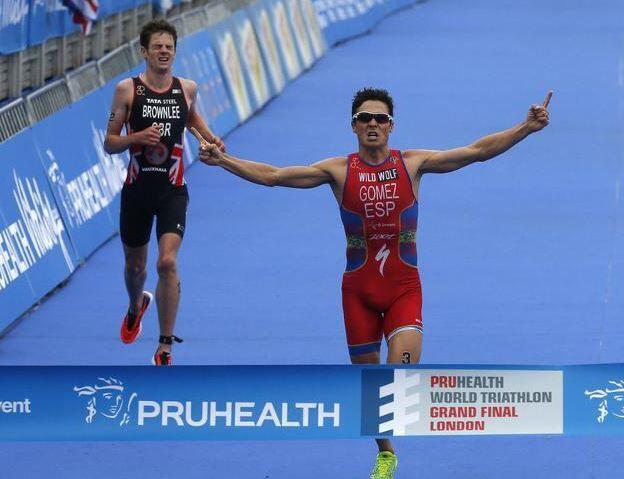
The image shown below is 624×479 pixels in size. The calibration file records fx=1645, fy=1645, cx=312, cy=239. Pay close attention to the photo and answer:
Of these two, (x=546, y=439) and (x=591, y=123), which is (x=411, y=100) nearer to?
(x=591, y=123)

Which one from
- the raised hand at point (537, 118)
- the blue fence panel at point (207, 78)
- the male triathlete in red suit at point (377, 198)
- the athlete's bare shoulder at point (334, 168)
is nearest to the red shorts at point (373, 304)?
the male triathlete in red suit at point (377, 198)

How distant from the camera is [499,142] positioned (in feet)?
30.4

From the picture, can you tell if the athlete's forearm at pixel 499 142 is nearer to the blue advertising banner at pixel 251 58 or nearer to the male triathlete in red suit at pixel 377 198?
the male triathlete in red suit at pixel 377 198

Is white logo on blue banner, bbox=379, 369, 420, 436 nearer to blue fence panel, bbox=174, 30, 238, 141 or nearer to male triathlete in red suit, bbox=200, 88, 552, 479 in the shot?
male triathlete in red suit, bbox=200, 88, 552, 479

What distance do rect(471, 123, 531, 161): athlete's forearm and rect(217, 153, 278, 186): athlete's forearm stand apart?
3.78 feet

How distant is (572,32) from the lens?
44.0 m

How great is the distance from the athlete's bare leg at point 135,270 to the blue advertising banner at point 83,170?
279 cm

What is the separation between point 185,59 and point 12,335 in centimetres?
1030

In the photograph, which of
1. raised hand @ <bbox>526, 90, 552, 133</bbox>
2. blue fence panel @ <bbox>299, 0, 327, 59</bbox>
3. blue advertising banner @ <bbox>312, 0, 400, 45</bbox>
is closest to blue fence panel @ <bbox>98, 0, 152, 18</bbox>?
raised hand @ <bbox>526, 90, 552, 133</bbox>

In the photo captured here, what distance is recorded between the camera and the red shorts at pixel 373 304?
9281 millimetres

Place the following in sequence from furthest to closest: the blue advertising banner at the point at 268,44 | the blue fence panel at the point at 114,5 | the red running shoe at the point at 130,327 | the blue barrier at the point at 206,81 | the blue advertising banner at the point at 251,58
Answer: the blue advertising banner at the point at 268,44 < the blue advertising banner at the point at 251,58 < the blue barrier at the point at 206,81 < the blue fence panel at the point at 114,5 < the red running shoe at the point at 130,327

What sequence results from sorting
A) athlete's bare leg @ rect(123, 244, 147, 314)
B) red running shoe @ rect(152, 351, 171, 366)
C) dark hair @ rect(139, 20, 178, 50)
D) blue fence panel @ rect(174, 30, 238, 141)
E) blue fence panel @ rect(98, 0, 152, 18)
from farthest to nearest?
blue fence panel @ rect(174, 30, 238, 141) → blue fence panel @ rect(98, 0, 152, 18) → athlete's bare leg @ rect(123, 244, 147, 314) → dark hair @ rect(139, 20, 178, 50) → red running shoe @ rect(152, 351, 171, 366)

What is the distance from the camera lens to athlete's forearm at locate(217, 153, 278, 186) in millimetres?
9141

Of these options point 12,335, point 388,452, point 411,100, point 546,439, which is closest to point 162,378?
point 388,452
